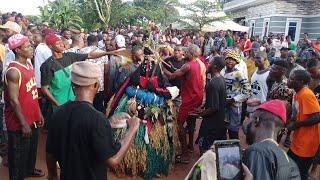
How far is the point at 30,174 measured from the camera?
4.91 meters

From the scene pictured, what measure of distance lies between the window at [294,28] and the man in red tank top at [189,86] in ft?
55.6

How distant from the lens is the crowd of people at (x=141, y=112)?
8.03ft

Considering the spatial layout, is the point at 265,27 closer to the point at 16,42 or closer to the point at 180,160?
the point at 180,160

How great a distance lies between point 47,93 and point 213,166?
302 centimetres

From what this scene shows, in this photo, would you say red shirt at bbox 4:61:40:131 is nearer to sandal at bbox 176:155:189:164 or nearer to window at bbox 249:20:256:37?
sandal at bbox 176:155:189:164

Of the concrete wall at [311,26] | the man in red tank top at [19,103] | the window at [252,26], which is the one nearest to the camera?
the man in red tank top at [19,103]

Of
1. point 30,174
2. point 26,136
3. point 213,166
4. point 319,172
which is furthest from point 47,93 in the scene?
point 319,172

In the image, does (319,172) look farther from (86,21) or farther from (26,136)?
(86,21)

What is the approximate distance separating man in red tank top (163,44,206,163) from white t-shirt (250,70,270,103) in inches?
33.5

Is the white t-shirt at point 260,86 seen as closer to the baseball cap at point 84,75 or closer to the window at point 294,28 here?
the baseball cap at point 84,75

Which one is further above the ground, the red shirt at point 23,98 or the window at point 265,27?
the red shirt at point 23,98

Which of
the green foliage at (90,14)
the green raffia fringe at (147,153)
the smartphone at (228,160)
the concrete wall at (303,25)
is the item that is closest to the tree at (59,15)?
the green foliage at (90,14)

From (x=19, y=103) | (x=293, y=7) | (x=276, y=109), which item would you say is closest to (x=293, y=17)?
(x=293, y=7)

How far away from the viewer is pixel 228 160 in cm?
214
